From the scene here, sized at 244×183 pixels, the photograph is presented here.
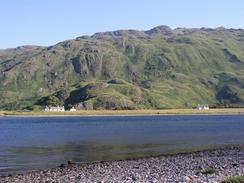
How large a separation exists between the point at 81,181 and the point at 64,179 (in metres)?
2.67

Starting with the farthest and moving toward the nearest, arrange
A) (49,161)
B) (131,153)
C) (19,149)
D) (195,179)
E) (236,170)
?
(19,149), (131,153), (49,161), (236,170), (195,179)

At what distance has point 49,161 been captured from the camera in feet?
217

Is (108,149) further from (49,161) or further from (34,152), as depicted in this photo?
(49,161)

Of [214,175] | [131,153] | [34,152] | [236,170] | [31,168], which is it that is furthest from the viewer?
[34,152]

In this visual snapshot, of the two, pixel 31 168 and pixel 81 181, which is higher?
pixel 81 181

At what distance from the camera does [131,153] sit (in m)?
75.9

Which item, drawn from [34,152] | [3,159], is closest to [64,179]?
[3,159]

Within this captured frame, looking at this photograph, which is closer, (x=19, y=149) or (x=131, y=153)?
(x=131, y=153)

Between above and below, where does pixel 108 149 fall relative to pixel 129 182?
below

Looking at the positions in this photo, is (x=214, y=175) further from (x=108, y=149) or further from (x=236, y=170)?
(x=108, y=149)

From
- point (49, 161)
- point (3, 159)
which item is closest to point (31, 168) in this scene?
point (49, 161)

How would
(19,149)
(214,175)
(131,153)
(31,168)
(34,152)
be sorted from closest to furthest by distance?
(214,175), (31,168), (131,153), (34,152), (19,149)

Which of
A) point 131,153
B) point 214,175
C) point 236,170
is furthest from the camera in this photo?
point 131,153

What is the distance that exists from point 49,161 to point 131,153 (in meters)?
14.8
